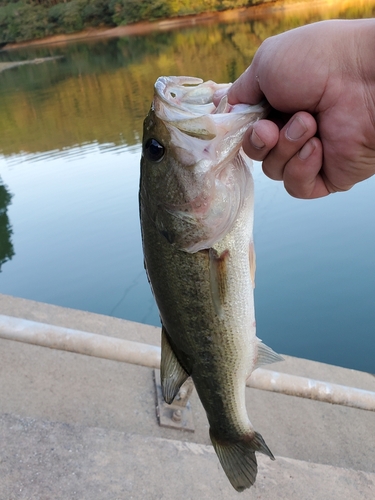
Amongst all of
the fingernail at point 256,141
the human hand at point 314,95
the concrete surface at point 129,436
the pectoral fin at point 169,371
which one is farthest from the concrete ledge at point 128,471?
the fingernail at point 256,141

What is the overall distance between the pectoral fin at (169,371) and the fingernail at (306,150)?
0.79 meters

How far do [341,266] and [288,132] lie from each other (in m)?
5.56

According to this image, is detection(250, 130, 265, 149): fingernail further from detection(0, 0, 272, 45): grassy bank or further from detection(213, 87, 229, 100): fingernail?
detection(0, 0, 272, 45): grassy bank

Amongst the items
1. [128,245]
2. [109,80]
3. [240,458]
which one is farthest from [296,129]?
[109,80]

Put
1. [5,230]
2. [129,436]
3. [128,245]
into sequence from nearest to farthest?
1. [129,436]
2. [128,245]
3. [5,230]

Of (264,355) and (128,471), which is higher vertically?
(264,355)

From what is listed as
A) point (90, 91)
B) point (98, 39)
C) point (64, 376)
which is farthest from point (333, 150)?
point (98, 39)

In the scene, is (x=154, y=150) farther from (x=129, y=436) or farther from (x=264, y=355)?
(x=129, y=436)

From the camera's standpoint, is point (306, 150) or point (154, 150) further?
point (306, 150)

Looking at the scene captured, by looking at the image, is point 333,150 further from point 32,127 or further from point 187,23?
point 187,23

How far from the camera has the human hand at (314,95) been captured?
159cm

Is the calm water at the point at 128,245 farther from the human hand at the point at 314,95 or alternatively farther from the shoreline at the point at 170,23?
the shoreline at the point at 170,23

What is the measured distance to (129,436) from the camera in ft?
8.74

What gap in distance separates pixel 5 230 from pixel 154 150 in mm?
8679
